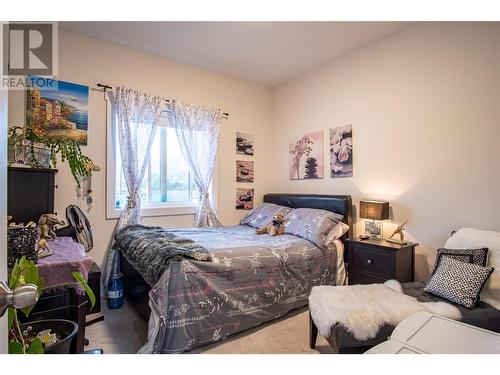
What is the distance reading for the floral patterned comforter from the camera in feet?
5.72

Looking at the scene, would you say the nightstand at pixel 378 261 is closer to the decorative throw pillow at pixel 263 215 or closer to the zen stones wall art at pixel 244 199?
the decorative throw pillow at pixel 263 215

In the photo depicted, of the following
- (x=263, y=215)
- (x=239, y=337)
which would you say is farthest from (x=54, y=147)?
(x=263, y=215)

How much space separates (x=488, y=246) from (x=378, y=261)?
0.83 m

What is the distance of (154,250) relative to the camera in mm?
1969

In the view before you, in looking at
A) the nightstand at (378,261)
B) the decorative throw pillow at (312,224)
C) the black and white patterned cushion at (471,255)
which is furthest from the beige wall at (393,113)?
the decorative throw pillow at (312,224)

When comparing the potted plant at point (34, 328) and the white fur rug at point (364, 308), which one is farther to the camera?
the white fur rug at point (364, 308)

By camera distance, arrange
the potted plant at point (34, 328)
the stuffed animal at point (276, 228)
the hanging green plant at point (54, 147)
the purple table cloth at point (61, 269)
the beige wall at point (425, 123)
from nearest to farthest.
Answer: the potted plant at point (34, 328) → the purple table cloth at point (61, 269) → the hanging green plant at point (54, 147) → the beige wall at point (425, 123) → the stuffed animal at point (276, 228)

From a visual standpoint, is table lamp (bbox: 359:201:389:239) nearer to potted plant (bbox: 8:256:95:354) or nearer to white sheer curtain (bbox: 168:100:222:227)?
white sheer curtain (bbox: 168:100:222:227)

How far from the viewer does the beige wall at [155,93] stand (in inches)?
107

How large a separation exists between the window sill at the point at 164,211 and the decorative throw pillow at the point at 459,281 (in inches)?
109

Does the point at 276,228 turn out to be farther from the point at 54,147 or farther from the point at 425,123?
the point at 54,147

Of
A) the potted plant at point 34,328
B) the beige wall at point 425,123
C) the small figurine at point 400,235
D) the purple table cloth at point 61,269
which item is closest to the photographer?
the potted plant at point 34,328

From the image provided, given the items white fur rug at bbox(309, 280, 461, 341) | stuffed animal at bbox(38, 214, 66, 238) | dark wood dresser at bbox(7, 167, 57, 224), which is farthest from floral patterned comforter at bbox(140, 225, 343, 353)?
dark wood dresser at bbox(7, 167, 57, 224)

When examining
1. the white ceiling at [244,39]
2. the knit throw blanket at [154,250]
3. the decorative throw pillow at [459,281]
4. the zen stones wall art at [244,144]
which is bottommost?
the decorative throw pillow at [459,281]
